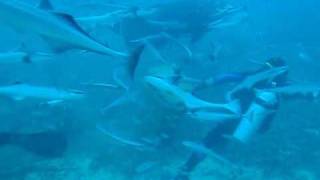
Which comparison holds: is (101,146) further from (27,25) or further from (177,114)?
(27,25)

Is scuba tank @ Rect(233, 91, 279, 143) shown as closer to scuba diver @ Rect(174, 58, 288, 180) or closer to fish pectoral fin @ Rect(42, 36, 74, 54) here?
scuba diver @ Rect(174, 58, 288, 180)

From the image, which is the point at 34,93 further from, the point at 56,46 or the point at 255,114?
the point at 255,114

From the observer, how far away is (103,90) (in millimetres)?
10984

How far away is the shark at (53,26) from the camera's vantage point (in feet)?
9.58

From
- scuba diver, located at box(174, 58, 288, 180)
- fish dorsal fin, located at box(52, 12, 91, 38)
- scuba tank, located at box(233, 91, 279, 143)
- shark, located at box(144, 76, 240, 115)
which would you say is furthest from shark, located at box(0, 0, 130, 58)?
scuba tank, located at box(233, 91, 279, 143)

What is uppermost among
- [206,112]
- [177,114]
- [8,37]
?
[206,112]

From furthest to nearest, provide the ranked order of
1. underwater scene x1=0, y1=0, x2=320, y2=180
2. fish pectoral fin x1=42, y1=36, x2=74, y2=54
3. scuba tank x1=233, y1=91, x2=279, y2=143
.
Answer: scuba tank x1=233, y1=91, x2=279, y2=143
underwater scene x1=0, y1=0, x2=320, y2=180
fish pectoral fin x1=42, y1=36, x2=74, y2=54

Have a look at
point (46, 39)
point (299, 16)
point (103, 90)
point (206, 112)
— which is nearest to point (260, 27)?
point (299, 16)

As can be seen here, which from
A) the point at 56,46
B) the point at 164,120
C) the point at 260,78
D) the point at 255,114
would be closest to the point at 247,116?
the point at 255,114

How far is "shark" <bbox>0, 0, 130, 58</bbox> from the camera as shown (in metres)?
2.92

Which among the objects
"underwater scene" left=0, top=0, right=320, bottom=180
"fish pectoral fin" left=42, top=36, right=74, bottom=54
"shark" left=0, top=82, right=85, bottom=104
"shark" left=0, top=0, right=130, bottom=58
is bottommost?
"underwater scene" left=0, top=0, right=320, bottom=180

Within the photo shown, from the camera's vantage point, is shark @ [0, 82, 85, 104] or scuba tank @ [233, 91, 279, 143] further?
scuba tank @ [233, 91, 279, 143]

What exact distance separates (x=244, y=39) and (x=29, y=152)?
13.0 m

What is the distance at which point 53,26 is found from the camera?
2955 mm
